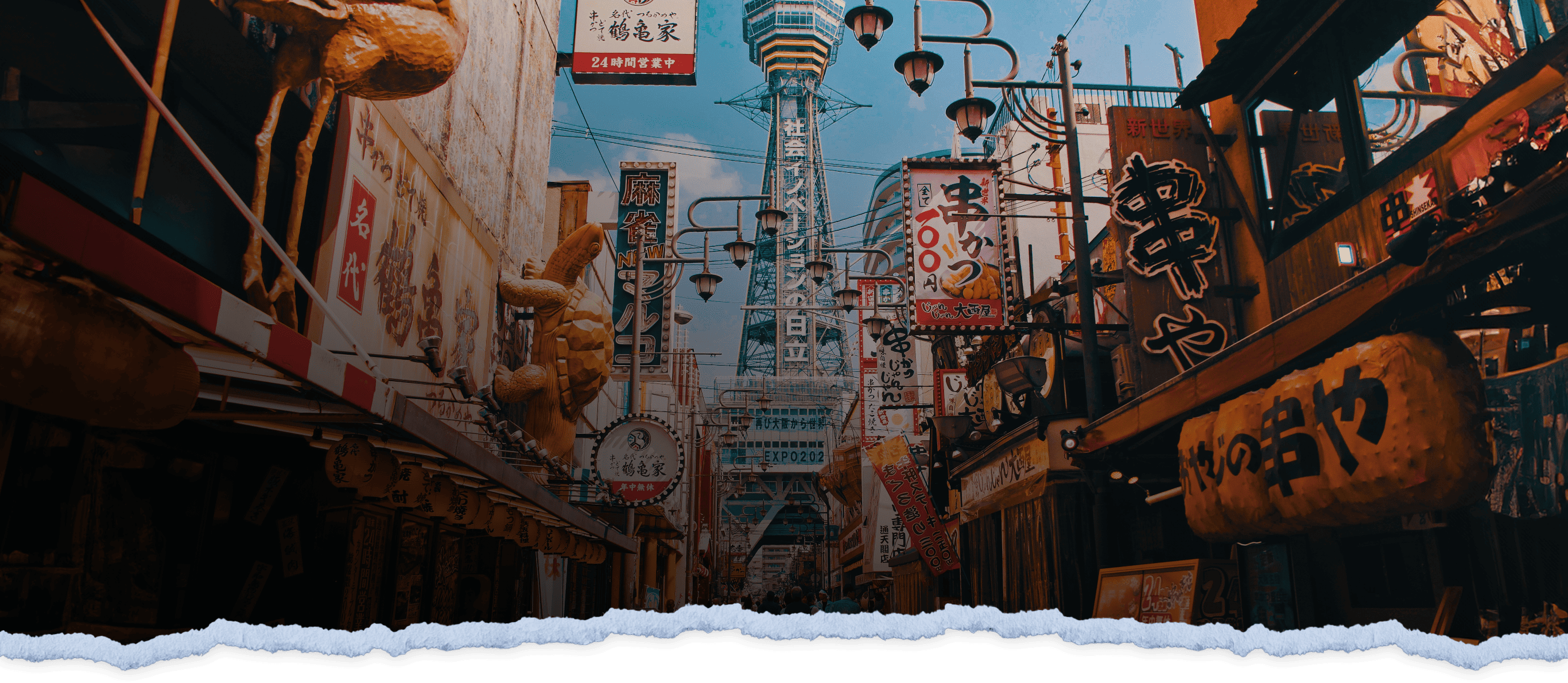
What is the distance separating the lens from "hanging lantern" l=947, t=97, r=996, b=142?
8070mm

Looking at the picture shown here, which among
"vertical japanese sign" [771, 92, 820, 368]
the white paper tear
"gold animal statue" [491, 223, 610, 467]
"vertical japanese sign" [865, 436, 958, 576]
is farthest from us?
"vertical japanese sign" [771, 92, 820, 368]

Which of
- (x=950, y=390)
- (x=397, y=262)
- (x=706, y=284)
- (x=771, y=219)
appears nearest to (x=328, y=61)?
(x=397, y=262)

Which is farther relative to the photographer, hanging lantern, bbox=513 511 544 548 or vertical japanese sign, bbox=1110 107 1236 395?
hanging lantern, bbox=513 511 544 548

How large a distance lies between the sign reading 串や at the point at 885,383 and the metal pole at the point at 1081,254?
11.3 meters

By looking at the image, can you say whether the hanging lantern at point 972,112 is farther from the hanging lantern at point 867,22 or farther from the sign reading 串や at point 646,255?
the sign reading 串や at point 646,255

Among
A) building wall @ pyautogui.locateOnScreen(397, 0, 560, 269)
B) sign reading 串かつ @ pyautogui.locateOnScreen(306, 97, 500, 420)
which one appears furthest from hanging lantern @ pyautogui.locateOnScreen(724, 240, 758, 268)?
sign reading 串かつ @ pyautogui.locateOnScreen(306, 97, 500, 420)

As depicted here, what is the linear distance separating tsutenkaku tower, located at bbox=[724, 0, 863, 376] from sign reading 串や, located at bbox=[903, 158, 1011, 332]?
1430 millimetres

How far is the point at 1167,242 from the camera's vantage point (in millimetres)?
6992

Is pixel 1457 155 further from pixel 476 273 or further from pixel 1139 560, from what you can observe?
pixel 476 273

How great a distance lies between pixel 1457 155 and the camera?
171 inches

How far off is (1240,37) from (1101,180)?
7.33 m

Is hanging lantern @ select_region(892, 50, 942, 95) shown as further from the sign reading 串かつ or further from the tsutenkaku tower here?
the sign reading 串かつ

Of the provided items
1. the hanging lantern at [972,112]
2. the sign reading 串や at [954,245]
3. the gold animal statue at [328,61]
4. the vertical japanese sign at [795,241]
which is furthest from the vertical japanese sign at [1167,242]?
the vertical japanese sign at [795,241]

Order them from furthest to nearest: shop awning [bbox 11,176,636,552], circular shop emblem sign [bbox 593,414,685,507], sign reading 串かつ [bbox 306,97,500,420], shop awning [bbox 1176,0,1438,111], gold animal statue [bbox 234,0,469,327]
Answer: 1. circular shop emblem sign [bbox 593,414,685,507]
2. sign reading 串かつ [bbox 306,97,500,420]
3. shop awning [bbox 1176,0,1438,111]
4. gold animal statue [bbox 234,0,469,327]
5. shop awning [bbox 11,176,636,552]
